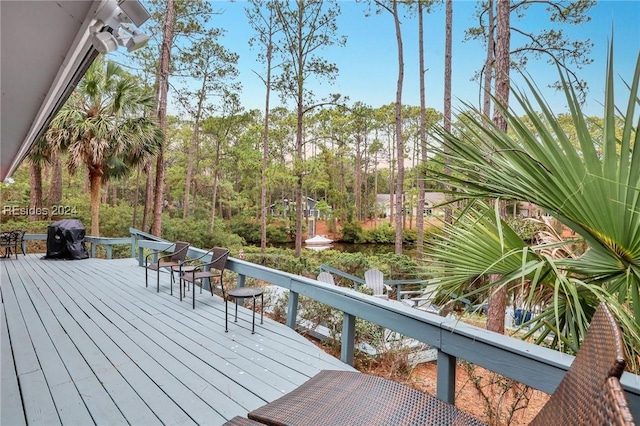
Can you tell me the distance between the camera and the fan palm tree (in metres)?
8.42

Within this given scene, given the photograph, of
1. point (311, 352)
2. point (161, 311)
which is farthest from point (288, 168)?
point (311, 352)

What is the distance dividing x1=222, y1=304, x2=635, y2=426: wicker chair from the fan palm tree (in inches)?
368

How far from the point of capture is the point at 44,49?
1.73 meters

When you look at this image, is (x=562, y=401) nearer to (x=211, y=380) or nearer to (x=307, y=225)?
(x=211, y=380)

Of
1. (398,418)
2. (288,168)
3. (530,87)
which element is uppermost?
(288,168)

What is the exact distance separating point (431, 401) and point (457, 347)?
0.38 meters

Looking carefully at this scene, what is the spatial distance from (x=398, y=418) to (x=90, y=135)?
1017cm

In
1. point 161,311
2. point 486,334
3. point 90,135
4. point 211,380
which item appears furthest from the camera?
point 90,135

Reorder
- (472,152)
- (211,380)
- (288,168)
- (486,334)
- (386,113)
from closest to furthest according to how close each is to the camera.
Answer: (486,334), (472,152), (211,380), (288,168), (386,113)

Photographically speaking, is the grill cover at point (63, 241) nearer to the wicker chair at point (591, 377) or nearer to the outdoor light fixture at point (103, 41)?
the outdoor light fixture at point (103, 41)

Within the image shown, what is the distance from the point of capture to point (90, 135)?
8.54m

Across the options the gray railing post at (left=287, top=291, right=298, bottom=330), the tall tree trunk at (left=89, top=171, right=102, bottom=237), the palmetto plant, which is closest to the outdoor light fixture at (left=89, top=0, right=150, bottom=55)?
the palmetto plant

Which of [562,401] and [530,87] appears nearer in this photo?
[562,401]

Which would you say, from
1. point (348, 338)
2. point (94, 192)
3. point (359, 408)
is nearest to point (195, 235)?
point (94, 192)
